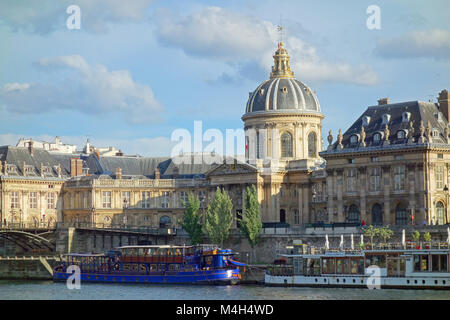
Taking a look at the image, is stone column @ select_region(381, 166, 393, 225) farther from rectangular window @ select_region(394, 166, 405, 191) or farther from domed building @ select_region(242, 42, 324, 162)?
domed building @ select_region(242, 42, 324, 162)

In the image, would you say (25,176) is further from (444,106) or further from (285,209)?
(444,106)

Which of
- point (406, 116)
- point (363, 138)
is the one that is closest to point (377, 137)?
point (363, 138)

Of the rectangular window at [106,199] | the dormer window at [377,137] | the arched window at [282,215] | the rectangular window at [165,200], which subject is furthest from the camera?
the rectangular window at [165,200]

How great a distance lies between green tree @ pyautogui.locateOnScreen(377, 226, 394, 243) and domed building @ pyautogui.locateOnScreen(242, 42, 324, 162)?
33653mm

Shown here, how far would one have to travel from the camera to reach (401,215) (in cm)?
12038

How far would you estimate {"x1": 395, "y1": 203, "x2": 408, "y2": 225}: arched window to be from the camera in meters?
120

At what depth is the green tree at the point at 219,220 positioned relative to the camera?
126 meters

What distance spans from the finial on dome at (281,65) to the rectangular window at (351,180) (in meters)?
26.5

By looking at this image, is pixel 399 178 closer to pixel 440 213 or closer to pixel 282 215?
pixel 440 213

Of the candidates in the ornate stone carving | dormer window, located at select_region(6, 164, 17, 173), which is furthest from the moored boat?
dormer window, located at select_region(6, 164, 17, 173)

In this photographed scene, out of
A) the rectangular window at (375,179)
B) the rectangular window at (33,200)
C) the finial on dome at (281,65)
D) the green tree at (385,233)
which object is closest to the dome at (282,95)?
the finial on dome at (281,65)

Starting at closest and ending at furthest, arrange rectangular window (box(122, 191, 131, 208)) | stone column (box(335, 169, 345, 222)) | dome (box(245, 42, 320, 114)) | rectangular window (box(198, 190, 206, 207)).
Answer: stone column (box(335, 169, 345, 222)), dome (box(245, 42, 320, 114)), rectangular window (box(198, 190, 206, 207)), rectangular window (box(122, 191, 131, 208))

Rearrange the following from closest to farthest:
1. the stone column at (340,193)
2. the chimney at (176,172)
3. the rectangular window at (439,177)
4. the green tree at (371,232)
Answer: the green tree at (371,232)
the rectangular window at (439,177)
the stone column at (340,193)
the chimney at (176,172)

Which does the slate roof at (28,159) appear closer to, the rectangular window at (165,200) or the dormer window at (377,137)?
the rectangular window at (165,200)
